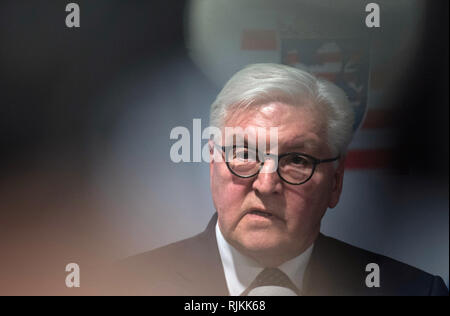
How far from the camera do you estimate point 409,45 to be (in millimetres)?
2162

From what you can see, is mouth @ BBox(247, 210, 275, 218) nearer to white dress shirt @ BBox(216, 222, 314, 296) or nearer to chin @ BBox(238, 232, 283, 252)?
chin @ BBox(238, 232, 283, 252)

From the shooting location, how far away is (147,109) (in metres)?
2.11

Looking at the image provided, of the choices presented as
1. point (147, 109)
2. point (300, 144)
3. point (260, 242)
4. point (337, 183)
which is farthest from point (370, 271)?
point (147, 109)

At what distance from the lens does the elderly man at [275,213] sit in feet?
6.52

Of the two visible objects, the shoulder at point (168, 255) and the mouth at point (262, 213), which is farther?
the shoulder at point (168, 255)

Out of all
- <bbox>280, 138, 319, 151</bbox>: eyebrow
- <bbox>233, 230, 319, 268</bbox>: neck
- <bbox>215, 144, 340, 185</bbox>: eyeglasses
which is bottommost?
<bbox>233, 230, 319, 268</bbox>: neck

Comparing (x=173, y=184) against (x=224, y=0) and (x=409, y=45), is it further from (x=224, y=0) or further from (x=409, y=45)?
(x=409, y=45)

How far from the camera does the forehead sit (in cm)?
198

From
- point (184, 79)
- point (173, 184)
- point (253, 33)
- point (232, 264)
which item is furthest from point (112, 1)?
point (232, 264)

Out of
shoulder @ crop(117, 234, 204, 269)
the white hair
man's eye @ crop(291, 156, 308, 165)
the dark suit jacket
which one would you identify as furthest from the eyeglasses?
shoulder @ crop(117, 234, 204, 269)

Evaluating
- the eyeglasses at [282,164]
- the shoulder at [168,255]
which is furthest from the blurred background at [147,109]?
the eyeglasses at [282,164]

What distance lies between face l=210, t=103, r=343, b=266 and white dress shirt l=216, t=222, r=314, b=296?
26 mm

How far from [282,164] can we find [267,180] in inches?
3.1

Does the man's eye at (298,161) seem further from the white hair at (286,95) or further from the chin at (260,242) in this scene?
the chin at (260,242)
